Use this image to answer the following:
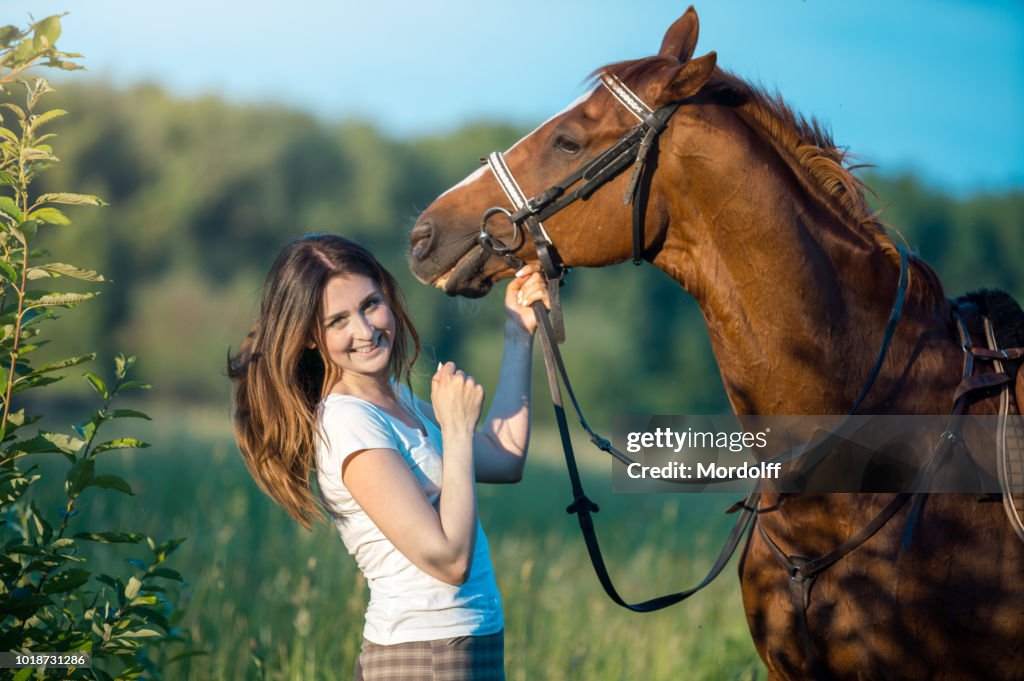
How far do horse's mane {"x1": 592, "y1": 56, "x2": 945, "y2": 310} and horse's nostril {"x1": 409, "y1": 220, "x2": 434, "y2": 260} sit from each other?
765mm

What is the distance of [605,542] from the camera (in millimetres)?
9992

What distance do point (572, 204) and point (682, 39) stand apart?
633 millimetres

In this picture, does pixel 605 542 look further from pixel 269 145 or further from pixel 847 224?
pixel 269 145

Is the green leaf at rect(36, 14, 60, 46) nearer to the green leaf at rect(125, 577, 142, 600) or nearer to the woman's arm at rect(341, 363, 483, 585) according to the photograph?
the woman's arm at rect(341, 363, 483, 585)

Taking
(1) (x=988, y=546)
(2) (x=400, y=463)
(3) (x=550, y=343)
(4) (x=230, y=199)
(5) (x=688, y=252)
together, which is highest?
(4) (x=230, y=199)

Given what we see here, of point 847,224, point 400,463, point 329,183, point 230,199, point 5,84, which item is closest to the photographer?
point 400,463

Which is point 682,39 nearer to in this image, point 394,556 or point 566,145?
point 566,145

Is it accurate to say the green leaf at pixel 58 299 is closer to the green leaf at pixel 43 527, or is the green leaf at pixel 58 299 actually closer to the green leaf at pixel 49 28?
the green leaf at pixel 43 527

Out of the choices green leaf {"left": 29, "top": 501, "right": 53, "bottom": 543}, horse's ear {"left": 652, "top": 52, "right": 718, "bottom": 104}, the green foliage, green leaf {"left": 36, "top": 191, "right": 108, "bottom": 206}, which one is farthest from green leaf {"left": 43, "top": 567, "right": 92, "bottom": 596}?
horse's ear {"left": 652, "top": 52, "right": 718, "bottom": 104}

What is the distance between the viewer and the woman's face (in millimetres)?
2711

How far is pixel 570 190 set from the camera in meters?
2.93

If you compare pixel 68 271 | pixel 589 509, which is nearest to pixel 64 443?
pixel 68 271

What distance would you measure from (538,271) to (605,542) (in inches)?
292

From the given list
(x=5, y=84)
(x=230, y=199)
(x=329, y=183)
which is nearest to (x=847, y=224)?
(x=5, y=84)
